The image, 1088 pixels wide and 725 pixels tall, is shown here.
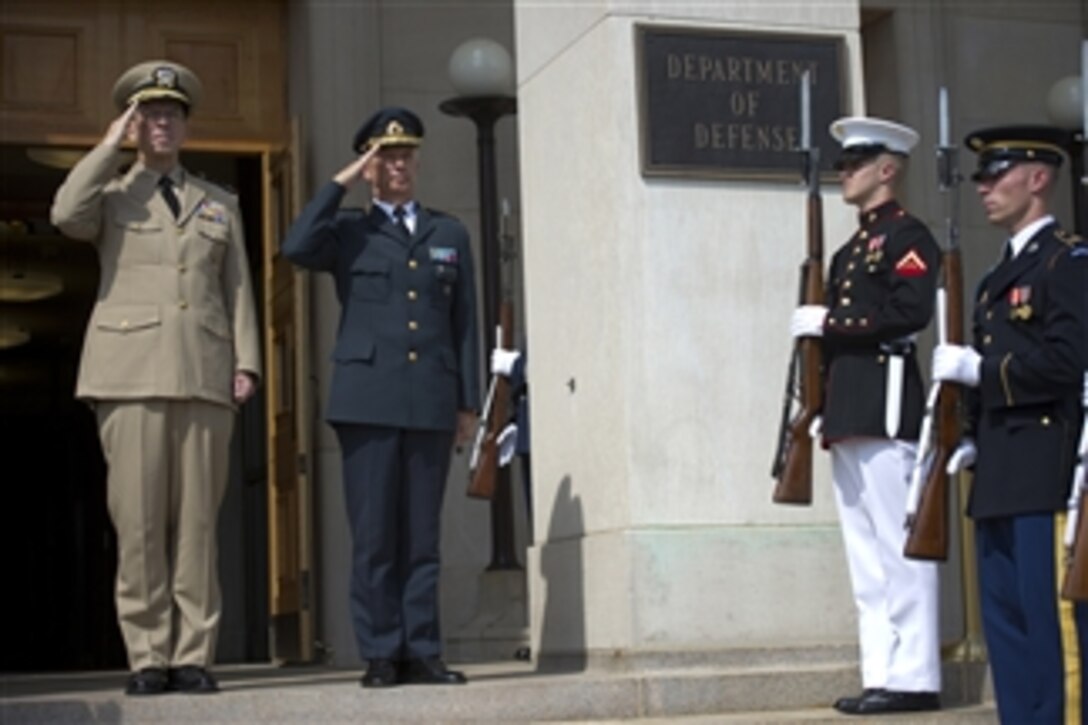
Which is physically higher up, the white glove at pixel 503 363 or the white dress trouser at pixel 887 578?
the white glove at pixel 503 363

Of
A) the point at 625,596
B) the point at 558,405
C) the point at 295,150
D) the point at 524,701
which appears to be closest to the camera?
the point at 524,701

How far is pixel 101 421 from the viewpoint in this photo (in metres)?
7.25

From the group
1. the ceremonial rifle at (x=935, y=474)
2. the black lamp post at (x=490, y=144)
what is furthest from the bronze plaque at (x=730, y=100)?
the black lamp post at (x=490, y=144)

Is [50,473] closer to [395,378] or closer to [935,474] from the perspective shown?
[395,378]

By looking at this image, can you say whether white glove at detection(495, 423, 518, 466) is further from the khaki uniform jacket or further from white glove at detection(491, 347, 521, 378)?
the khaki uniform jacket

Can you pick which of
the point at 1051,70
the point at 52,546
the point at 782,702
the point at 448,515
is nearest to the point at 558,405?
the point at 782,702

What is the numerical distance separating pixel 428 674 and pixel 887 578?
60.6 inches

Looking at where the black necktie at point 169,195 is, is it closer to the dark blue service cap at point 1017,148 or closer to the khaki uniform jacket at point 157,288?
the khaki uniform jacket at point 157,288

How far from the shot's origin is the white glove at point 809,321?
693 centimetres

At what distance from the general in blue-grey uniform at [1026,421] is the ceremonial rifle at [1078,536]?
0.13 meters

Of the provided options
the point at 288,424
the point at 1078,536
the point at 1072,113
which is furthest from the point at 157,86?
the point at 1072,113

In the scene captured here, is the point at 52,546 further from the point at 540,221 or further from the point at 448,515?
the point at 540,221

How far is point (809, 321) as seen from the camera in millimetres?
6941

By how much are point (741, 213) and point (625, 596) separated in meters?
1.46
